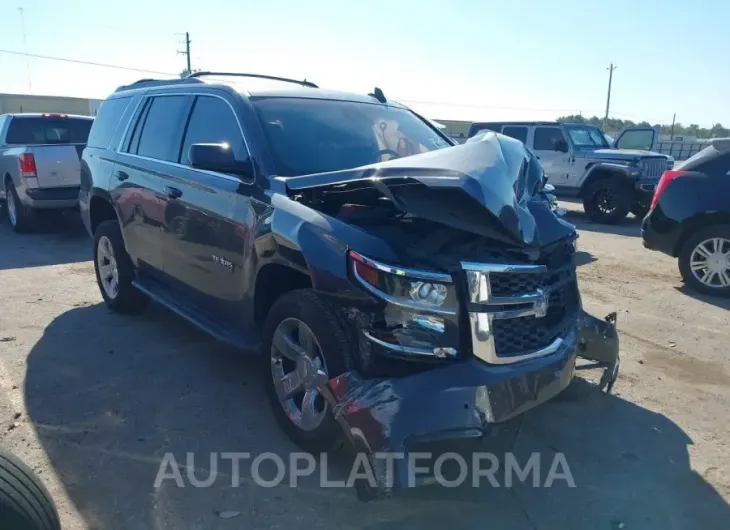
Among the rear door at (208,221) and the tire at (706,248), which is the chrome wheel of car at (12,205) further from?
the tire at (706,248)

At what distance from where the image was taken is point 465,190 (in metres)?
2.86

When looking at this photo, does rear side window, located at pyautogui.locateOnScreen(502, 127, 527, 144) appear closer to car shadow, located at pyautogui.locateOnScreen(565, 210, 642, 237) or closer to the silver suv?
the silver suv

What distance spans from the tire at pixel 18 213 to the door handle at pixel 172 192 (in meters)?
6.62


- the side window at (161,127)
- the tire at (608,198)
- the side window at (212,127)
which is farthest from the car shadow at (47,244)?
the tire at (608,198)

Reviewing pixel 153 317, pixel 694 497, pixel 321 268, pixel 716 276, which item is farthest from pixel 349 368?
pixel 716 276

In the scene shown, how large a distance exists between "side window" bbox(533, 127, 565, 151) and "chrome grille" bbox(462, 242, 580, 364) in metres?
10.8

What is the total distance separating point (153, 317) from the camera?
228 inches

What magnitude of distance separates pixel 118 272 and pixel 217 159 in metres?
2.57

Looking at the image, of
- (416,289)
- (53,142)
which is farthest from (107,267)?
(53,142)

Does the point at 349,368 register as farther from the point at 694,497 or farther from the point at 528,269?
the point at 694,497

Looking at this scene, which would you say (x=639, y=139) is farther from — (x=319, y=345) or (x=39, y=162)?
(x=319, y=345)

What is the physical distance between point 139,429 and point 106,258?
269cm

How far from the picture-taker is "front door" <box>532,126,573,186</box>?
1319cm

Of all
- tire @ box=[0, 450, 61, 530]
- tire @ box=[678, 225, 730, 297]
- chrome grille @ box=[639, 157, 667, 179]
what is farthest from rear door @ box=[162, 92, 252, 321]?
chrome grille @ box=[639, 157, 667, 179]
